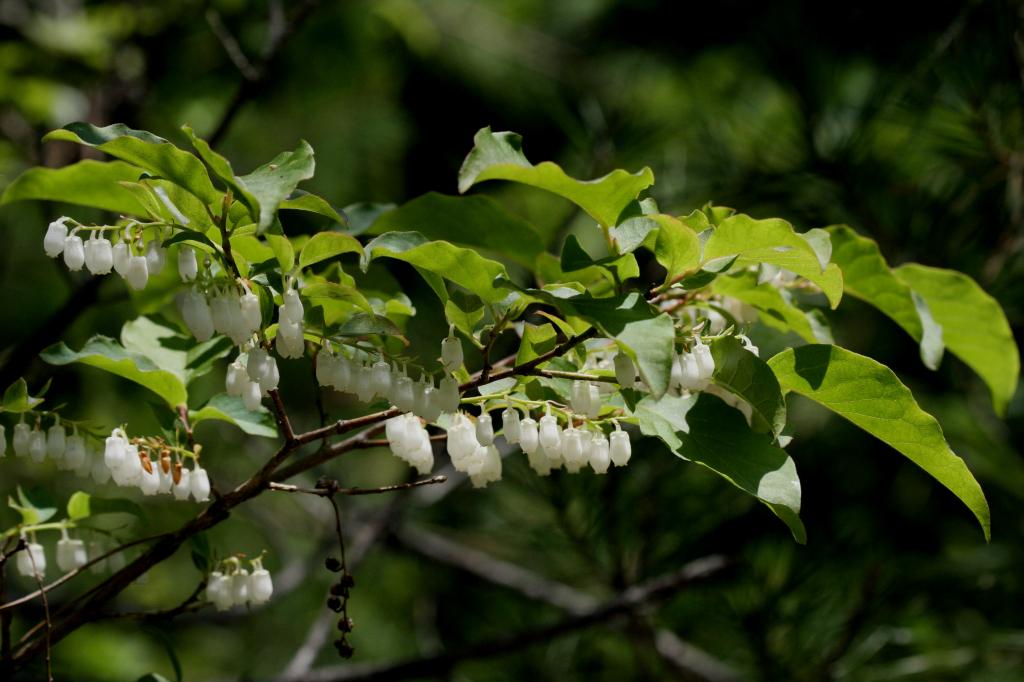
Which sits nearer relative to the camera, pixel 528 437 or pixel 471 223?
pixel 528 437

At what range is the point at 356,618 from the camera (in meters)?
3.69

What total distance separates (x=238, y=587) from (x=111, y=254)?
1.36ft

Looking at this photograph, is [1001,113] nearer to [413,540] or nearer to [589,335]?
[589,335]

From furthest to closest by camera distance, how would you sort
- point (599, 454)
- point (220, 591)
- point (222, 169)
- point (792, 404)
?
point (792, 404), point (220, 591), point (599, 454), point (222, 169)

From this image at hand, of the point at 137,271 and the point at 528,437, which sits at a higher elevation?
the point at 137,271

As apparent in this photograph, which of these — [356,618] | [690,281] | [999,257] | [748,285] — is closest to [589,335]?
[690,281]

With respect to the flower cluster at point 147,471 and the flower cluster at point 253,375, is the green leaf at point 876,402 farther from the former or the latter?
the flower cluster at point 147,471

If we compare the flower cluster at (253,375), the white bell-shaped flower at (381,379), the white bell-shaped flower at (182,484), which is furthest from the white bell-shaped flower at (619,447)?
the white bell-shaped flower at (182,484)

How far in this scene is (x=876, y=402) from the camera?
0.93 meters

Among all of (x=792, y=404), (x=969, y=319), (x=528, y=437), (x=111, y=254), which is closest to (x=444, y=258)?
(x=528, y=437)

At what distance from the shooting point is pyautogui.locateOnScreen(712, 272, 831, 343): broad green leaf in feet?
3.34

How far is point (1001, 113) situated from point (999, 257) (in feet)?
1.06

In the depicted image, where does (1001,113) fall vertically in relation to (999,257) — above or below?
above

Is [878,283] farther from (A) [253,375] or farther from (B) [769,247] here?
(A) [253,375]
